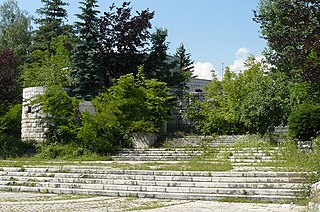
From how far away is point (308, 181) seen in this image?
9.16 m

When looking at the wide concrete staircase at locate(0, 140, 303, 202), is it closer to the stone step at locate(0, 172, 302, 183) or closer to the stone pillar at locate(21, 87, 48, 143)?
the stone step at locate(0, 172, 302, 183)

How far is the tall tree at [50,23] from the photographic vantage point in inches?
1452

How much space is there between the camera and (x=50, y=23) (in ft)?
123

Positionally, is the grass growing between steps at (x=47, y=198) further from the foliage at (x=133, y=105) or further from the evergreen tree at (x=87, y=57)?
the evergreen tree at (x=87, y=57)

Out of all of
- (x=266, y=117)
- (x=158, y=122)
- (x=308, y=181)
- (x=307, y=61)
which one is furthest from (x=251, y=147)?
(x=308, y=181)

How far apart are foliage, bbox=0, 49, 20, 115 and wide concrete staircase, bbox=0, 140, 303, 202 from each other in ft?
35.5

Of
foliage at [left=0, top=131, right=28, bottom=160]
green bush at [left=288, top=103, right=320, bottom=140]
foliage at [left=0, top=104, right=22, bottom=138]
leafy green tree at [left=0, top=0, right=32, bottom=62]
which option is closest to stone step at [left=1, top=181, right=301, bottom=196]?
green bush at [left=288, top=103, right=320, bottom=140]

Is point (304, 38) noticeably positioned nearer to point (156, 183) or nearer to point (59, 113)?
point (156, 183)

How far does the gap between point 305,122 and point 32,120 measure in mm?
12077

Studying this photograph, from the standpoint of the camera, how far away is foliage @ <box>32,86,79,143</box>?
2008cm

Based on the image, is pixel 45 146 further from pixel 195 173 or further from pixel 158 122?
pixel 195 173

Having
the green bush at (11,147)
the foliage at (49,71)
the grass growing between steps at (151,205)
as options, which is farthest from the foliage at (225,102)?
the grass growing between steps at (151,205)

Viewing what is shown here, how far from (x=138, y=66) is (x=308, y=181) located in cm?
1622

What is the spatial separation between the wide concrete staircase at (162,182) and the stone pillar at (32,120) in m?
6.53
